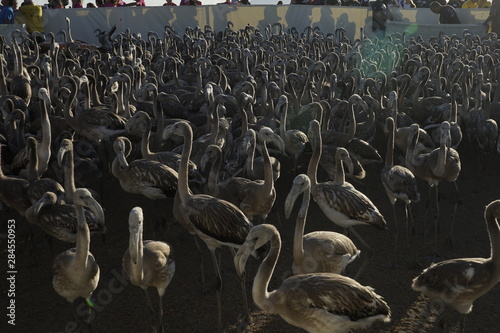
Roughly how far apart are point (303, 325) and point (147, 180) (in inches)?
145

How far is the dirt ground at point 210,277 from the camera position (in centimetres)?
636

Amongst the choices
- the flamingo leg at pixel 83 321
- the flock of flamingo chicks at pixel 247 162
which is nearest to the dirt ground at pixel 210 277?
the flamingo leg at pixel 83 321

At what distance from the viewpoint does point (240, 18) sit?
28781mm

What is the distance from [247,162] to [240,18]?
21688 millimetres

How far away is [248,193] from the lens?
7379 millimetres

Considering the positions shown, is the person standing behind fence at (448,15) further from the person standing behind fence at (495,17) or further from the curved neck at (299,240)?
the curved neck at (299,240)

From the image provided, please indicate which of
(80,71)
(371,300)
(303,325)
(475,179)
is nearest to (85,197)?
(303,325)

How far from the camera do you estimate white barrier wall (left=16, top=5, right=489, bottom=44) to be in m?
25.7

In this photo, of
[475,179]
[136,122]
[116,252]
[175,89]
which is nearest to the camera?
[116,252]

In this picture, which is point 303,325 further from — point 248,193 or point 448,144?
point 448,144

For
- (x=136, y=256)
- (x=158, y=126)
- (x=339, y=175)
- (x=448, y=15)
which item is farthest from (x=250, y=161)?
(x=448, y=15)

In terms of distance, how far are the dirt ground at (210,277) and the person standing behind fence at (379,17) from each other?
21111 millimetres

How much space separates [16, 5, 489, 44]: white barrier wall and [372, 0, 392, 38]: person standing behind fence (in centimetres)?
38

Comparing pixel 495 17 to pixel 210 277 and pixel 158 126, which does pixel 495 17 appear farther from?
pixel 210 277
